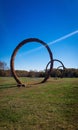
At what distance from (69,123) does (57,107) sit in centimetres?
220

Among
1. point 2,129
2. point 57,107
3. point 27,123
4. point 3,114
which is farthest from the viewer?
point 57,107

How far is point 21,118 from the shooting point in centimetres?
Result: 726

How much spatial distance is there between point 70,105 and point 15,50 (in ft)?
44.7

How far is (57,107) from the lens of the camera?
884 centimetres

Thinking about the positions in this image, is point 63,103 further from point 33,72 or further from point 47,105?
point 33,72

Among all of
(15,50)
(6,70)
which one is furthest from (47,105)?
(6,70)

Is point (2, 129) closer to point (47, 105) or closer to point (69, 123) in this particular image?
point (69, 123)

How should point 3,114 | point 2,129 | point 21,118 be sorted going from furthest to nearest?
1. point 3,114
2. point 21,118
3. point 2,129

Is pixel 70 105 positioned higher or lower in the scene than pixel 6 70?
lower

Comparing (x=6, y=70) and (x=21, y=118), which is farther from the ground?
(x=6, y=70)

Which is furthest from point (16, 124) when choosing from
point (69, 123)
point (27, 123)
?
point (69, 123)

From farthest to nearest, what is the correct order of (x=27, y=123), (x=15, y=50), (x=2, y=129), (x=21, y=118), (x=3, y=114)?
(x=15, y=50) < (x=3, y=114) < (x=21, y=118) < (x=27, y=123) < (x=2, y=129)

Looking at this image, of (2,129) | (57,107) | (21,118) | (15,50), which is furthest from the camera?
(15,50)

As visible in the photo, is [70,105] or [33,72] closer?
[70,105]
